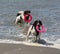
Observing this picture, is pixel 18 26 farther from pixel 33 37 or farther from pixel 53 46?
pixel 53 46

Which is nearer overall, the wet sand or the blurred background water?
the wet sand

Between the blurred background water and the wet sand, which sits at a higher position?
the blurred background water

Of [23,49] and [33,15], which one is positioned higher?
[33,15]

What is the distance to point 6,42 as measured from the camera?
1065cm

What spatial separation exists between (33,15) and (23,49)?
20.4 ft

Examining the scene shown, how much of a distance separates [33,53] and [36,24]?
1.75m

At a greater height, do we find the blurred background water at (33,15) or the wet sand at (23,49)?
the blurred background water at (33,15)

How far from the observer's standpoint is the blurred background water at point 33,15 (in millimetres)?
11808

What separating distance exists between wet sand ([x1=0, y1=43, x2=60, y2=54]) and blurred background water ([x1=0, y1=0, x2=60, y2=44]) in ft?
3.92

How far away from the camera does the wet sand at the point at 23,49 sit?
9.35m

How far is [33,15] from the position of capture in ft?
51.7

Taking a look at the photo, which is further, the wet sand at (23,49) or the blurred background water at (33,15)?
the blurred background water at (33,15)

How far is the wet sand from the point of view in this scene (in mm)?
9352

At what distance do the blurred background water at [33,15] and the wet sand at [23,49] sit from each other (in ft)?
3.92
